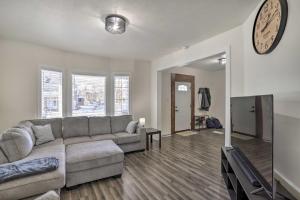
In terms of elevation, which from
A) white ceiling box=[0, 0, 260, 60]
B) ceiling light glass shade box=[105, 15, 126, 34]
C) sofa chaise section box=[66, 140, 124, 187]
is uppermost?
white ceiling box=[0, 0, 260, 60]

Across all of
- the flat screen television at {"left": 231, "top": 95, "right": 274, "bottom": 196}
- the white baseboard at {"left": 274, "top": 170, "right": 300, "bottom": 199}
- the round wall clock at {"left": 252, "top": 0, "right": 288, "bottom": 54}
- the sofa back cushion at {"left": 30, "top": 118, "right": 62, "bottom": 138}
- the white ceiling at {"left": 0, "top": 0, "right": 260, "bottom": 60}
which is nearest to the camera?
the flat screen television at {"left": 231, "top": 95, "right": 274, "bottom": 196}

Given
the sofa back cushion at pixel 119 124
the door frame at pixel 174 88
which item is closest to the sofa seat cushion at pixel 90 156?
the sofa back cushion at pixel 119 124

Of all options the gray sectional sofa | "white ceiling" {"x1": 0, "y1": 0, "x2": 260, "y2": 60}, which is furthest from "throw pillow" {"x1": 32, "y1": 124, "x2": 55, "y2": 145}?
"white ceiling" {"x1": 0, "y1": 0, "x2": 260, "y2": 60}

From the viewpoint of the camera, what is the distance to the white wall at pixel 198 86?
5523 millimetres

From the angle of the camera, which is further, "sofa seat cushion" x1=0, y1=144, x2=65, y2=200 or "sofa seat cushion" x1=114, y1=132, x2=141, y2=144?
"sofa seat cushion" x1=114, y1=132, x2=141, y2=144

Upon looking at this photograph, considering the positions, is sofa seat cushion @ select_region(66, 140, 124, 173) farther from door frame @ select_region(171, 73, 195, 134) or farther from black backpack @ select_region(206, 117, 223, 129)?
black backpack @ select_region(206, 117, 223, 129)

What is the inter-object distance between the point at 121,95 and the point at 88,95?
3.19 ft

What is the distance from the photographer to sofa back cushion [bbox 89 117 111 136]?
3857 millimetres

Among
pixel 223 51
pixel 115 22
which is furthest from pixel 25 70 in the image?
pixel 223 51

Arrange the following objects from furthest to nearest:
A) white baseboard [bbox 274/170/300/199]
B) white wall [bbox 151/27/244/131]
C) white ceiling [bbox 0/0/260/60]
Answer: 1. white wall [bbox 151/27/244/131]
2. white ceiling [bbox 0/0/260/60]
3. white baseboard [bbox 274/170/300/199]

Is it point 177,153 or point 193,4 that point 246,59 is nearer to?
point 193,4

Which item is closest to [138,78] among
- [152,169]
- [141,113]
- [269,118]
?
[141,113]

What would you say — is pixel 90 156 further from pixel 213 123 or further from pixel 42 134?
pixel 213 123

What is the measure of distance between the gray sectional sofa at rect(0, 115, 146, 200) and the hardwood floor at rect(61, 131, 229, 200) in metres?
0.20
